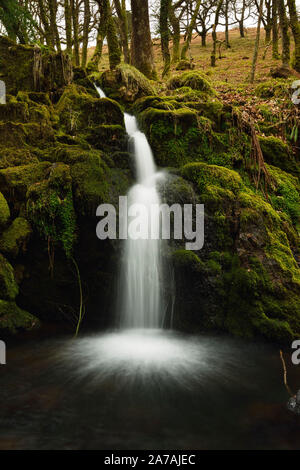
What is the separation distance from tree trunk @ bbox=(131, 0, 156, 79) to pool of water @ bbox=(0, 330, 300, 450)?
11.6 m

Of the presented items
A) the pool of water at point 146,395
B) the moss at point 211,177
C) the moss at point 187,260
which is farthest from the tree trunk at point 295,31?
the pool of water at point 146,395

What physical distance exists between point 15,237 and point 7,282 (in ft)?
2.42

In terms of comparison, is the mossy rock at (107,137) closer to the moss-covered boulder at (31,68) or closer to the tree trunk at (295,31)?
the moss-covered boulder at (31,68)

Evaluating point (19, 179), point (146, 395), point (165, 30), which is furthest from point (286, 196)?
point (165, 30)

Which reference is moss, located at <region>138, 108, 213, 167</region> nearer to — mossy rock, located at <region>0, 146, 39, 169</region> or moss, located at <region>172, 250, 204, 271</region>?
moss, located at <region>172, 250, 204, 271</region>

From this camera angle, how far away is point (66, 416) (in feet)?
10.2

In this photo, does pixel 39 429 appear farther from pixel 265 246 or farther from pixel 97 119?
pixel 97 119

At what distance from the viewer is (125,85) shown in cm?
986

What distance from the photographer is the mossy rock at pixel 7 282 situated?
5.08 meters

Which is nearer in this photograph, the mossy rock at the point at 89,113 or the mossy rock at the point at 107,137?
the mossy rock at the point at 107,137

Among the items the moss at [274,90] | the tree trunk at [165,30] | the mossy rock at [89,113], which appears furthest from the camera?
the tree trunk at [165,30]

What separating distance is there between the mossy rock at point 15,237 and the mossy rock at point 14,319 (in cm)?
84

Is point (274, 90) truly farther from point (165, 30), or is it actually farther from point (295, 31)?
point (165, 30)

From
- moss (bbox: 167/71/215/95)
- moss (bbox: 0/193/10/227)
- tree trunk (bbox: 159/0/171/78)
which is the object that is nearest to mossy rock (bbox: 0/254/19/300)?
Result: moss (bbox: 0/193/10/227)
